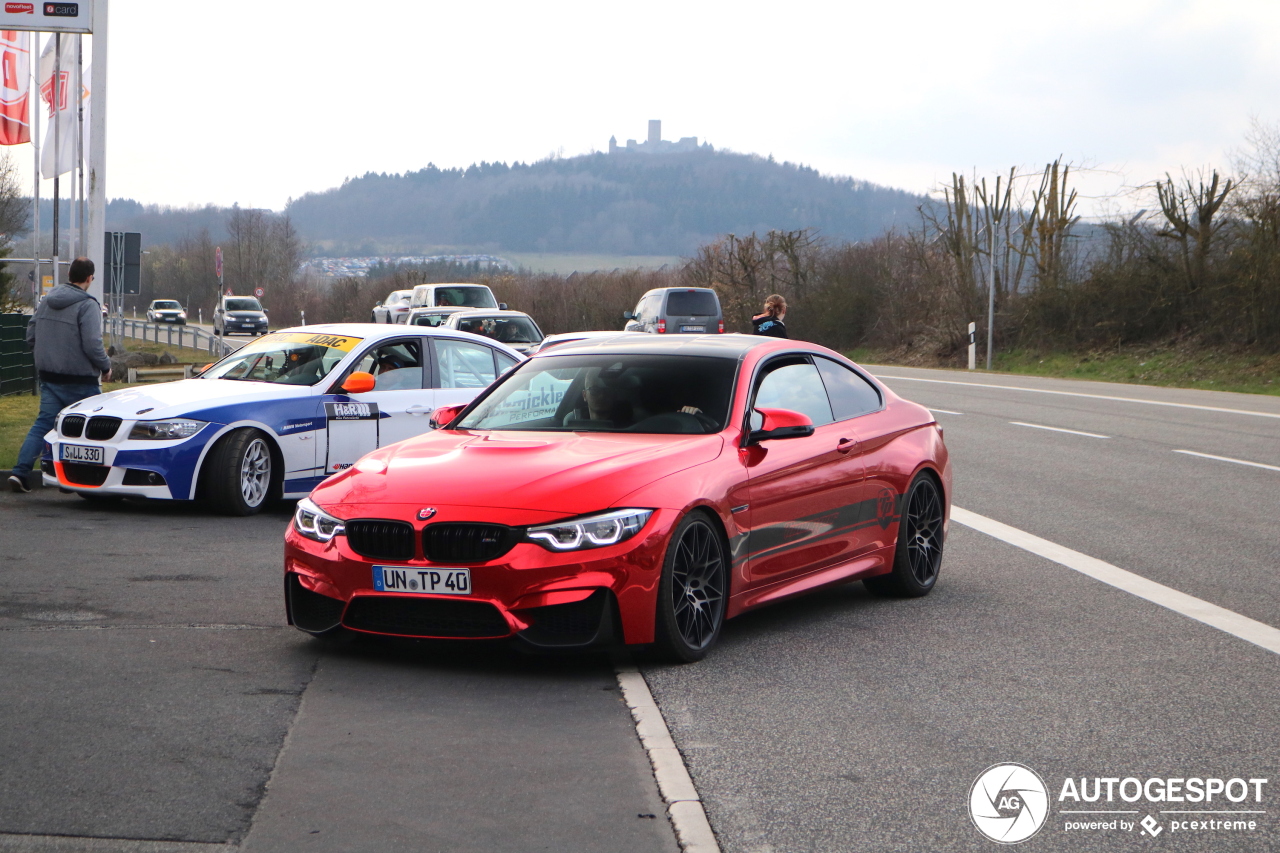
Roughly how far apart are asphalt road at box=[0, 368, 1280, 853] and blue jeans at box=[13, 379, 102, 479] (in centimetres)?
264

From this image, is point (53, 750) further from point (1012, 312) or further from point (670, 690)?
point (1012, 312)

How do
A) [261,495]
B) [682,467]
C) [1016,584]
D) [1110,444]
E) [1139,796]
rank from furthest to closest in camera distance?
[1110,444]
[261,495]
[1016,584]
[682,467]
[1139,796]

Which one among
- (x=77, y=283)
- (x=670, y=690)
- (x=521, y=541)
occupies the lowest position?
(x=670, y=690)

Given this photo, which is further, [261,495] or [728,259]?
[728,259]

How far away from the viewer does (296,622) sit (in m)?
6.32

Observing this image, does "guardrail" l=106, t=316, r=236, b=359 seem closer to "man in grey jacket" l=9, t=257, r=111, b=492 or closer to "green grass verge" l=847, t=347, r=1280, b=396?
"green grass verge" l=847, t=347, r=1280, b=396

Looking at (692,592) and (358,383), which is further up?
(358,383)

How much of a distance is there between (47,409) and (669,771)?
8831 mm

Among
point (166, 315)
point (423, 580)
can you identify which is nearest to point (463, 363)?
point (423, 580)

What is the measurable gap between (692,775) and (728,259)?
54862mm

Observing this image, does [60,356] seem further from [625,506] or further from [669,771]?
[669,771]

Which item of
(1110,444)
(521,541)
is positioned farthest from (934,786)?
(1110,444)

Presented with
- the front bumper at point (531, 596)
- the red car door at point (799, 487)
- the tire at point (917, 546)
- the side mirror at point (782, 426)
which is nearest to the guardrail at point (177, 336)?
the tire at point (917, 546)

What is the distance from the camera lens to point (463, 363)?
12.3 meters
